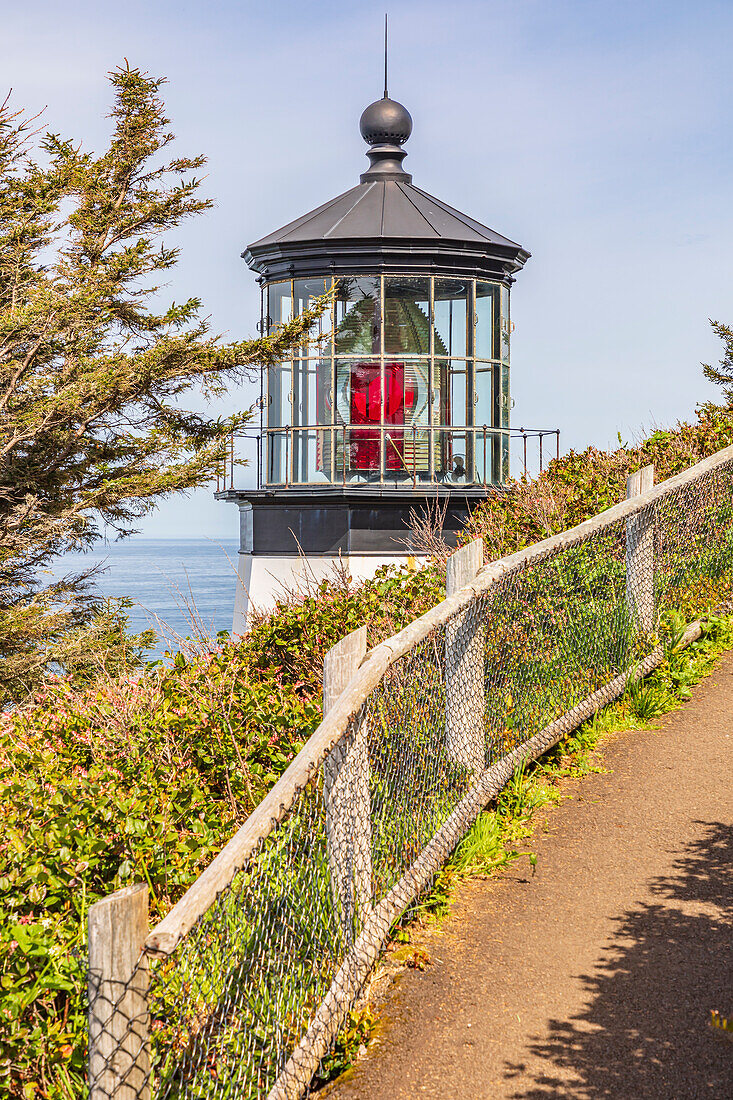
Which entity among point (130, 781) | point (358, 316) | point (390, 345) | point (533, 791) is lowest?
point (533, 791)

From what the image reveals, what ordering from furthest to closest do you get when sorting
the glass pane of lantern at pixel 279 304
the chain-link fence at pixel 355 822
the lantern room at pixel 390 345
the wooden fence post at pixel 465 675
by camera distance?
the glass pane of lantern at pixel 279 304 → the lantern room at pixel 390 345 → the wooden fence post at pixel 465 675 → the chain-link fence at pixel 355 822

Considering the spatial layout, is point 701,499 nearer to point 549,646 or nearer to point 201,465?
point 549,646

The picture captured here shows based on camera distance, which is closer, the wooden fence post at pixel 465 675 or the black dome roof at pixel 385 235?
the wooden fence post at pixel 465 675

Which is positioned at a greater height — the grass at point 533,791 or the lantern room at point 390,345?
the lantern room at point 390,345

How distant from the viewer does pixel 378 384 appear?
13.5 m

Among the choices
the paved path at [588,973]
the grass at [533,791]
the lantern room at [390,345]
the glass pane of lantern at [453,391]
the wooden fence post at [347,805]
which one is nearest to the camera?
the paved path at [588,973]

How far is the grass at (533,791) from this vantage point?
405 centimetres

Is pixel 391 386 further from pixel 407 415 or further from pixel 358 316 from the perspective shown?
pixel 358 316

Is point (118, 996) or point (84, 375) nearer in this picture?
point (118, 996)

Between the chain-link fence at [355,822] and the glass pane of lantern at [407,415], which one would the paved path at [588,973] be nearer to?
the chain-link fence at [355,822]

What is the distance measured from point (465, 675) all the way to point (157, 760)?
5.25ft

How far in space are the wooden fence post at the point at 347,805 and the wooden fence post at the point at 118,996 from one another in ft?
4.27

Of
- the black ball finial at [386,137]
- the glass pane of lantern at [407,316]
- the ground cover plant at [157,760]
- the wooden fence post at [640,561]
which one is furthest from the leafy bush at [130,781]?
the black ball finial at [386,137]

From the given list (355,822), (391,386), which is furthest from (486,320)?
(355,822)
